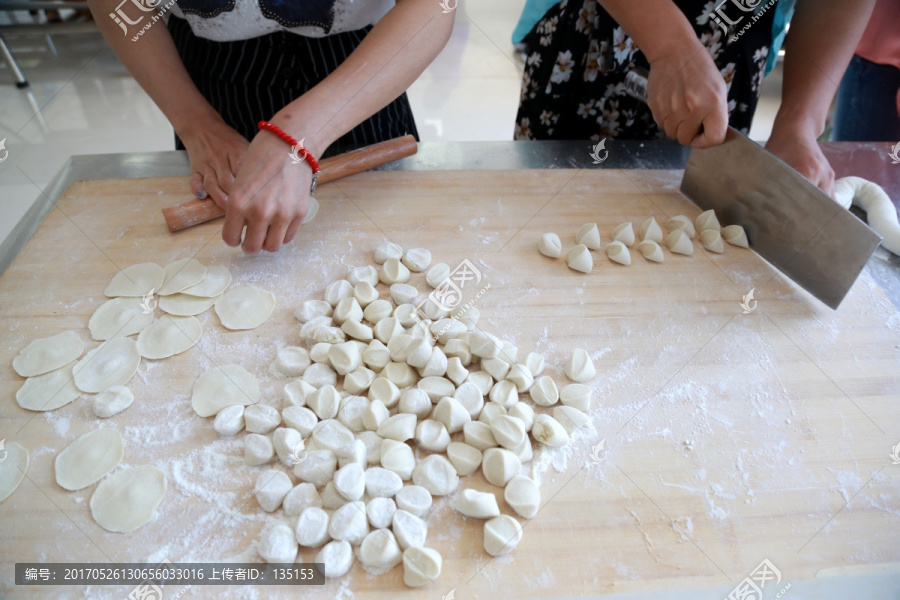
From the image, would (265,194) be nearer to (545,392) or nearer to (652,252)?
(545,392)

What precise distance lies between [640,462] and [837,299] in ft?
1.72

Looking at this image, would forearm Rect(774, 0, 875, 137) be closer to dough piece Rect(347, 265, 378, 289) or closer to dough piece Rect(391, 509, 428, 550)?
dough piece Rect(347, 265, 378, 289)

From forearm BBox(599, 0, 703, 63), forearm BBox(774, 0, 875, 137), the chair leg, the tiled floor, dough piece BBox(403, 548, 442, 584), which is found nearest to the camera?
dough piece BBox(403, 548, 442, 584)

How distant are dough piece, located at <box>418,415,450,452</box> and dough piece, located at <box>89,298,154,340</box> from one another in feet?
1.72

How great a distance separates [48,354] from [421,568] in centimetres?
71

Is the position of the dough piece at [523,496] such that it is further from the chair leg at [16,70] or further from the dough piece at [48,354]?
the chair leg at [16,70]

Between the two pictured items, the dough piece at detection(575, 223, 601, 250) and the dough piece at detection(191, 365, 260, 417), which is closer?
the dough piece at detection(191, 365, 260, 417)

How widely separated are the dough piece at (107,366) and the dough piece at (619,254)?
873 millimetres

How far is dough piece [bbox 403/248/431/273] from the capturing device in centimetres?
107

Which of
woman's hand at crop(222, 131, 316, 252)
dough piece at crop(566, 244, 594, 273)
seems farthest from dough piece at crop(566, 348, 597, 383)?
woman's hand at crop(222, 131, 316, 252)

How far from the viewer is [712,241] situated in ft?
3.68

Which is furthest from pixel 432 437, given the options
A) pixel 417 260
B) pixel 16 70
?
pixel 16 70

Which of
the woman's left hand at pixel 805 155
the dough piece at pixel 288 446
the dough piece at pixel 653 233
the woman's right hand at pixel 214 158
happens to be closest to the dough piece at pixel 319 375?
the dough piece at pixel 288 446

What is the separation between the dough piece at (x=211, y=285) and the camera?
102cm
